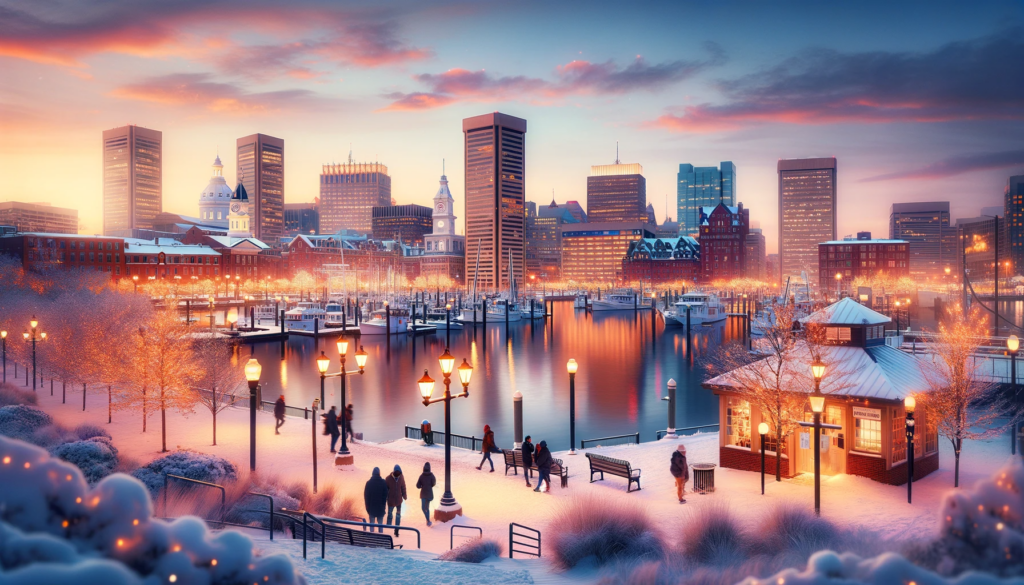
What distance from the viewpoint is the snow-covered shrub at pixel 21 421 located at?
18406mm

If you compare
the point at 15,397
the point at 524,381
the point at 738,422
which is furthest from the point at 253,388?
the point at 524,381

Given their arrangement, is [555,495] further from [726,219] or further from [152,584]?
[726,219]

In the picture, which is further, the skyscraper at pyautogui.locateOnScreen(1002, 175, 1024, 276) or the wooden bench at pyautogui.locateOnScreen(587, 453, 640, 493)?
the wooden bench at pyautogui.locateOnScreen(587, 453, 640, 493)

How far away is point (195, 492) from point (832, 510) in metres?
15.1

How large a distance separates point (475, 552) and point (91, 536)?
10.2 metres

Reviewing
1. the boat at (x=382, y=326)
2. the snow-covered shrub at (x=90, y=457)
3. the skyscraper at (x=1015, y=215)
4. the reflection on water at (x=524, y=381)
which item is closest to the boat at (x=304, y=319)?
the reflection on water at (x=524, y=381)

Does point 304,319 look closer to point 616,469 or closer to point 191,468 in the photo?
point 191,468

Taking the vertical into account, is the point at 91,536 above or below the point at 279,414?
above

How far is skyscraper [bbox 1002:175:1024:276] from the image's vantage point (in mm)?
17405

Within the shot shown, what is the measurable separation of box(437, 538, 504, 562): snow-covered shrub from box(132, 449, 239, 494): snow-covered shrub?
6.90 metres

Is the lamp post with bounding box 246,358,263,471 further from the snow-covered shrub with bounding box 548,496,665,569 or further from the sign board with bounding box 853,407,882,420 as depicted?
the sign board with bounding box 853,407,882,420

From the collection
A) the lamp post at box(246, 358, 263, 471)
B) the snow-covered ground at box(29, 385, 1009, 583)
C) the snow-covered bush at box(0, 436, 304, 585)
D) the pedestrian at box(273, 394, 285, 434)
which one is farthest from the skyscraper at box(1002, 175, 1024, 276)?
the pedestrian at box(273, 394, 285, 434)

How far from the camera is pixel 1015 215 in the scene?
21.6 m

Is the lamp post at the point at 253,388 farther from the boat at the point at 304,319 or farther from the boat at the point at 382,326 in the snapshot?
the boat at the point at 304,319
